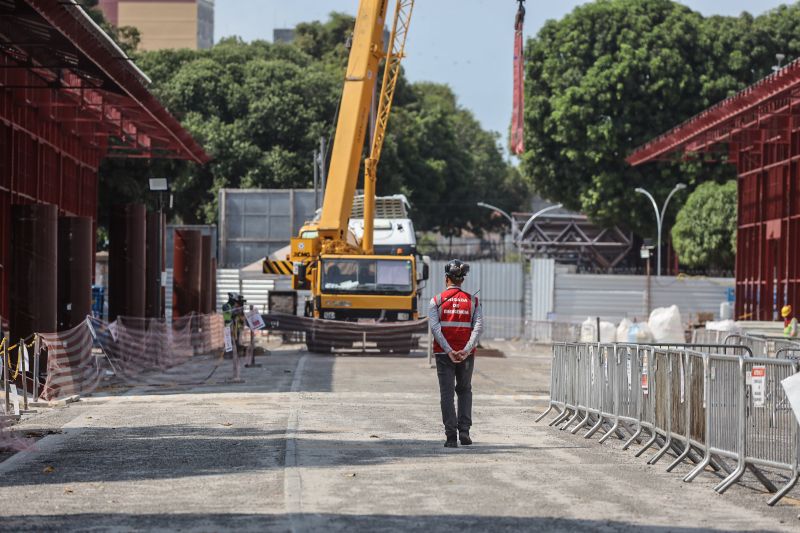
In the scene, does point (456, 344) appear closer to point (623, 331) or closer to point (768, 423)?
point (768, 423)

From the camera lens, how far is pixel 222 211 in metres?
60.1

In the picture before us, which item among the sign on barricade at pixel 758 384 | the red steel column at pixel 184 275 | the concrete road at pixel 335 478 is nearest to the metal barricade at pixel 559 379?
the concrete road at pixel 335 478

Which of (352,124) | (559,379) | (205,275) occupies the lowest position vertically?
(559,379)

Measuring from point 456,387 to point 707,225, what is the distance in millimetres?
51342

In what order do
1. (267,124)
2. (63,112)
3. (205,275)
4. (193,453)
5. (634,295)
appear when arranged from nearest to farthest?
(193,453)
(63,112)
(205,275)
(634,295)
(267,124)

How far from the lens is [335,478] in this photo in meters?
12.0

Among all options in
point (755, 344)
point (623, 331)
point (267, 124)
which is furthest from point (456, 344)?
point (267, 124)

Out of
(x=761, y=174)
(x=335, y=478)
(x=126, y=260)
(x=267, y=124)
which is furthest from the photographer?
(x=267, y=124)

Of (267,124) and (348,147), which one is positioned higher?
(267,124)

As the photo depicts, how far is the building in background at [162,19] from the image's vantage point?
163875 mm

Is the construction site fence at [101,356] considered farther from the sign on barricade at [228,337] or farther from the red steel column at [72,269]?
the sign on barricade at [228,337]

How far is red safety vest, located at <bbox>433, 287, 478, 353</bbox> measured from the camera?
1488cm

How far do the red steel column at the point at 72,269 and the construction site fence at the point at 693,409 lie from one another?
11291 mm

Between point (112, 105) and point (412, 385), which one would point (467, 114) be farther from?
point (412, 385)
